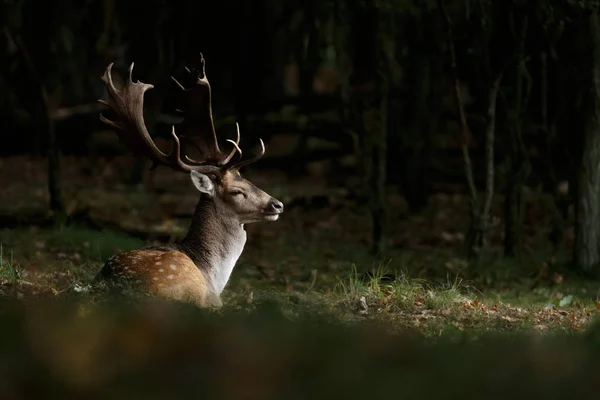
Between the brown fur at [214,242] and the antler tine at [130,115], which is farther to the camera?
the antler tine at [130,115]

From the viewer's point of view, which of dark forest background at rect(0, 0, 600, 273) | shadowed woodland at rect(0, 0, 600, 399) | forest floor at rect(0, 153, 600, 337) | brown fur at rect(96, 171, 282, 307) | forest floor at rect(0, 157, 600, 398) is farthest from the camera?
dark forest background at rect(0, 0, 600, 273)

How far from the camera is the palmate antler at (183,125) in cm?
922

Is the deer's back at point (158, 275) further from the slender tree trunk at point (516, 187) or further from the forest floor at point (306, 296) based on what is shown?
the slender tree trunk at point (516, 187)

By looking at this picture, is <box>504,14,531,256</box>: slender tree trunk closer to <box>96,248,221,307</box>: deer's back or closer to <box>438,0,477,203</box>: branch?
<box>438,0,477,203</box>: branch

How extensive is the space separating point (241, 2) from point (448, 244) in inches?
237

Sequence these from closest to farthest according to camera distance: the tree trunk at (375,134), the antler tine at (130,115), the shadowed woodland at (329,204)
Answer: the shadowed woodland at (329,204), the antler tine at (130,115), the tree trunk at (375,134)

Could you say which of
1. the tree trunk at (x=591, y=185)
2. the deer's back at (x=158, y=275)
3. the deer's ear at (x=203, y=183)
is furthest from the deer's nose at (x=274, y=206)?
the tree trunk at (x=591, y=185)

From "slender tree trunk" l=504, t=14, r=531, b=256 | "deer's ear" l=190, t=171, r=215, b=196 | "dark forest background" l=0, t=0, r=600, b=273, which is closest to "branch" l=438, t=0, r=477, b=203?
"dark forest background" l=0, t=0, r=600, b=273

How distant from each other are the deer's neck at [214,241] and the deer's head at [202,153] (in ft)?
0.19

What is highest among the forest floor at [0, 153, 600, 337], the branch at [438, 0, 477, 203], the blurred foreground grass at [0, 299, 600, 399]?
the blurred foreground grass at [0, 299, 600, 399]

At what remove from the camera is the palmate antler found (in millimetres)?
9219

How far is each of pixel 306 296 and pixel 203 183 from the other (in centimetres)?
118

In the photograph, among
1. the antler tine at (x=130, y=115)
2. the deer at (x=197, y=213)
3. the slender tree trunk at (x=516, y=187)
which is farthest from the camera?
the slender tree trunk at (x=516, y=187)

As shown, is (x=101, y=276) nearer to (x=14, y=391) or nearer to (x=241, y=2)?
(x=14, y=391)
